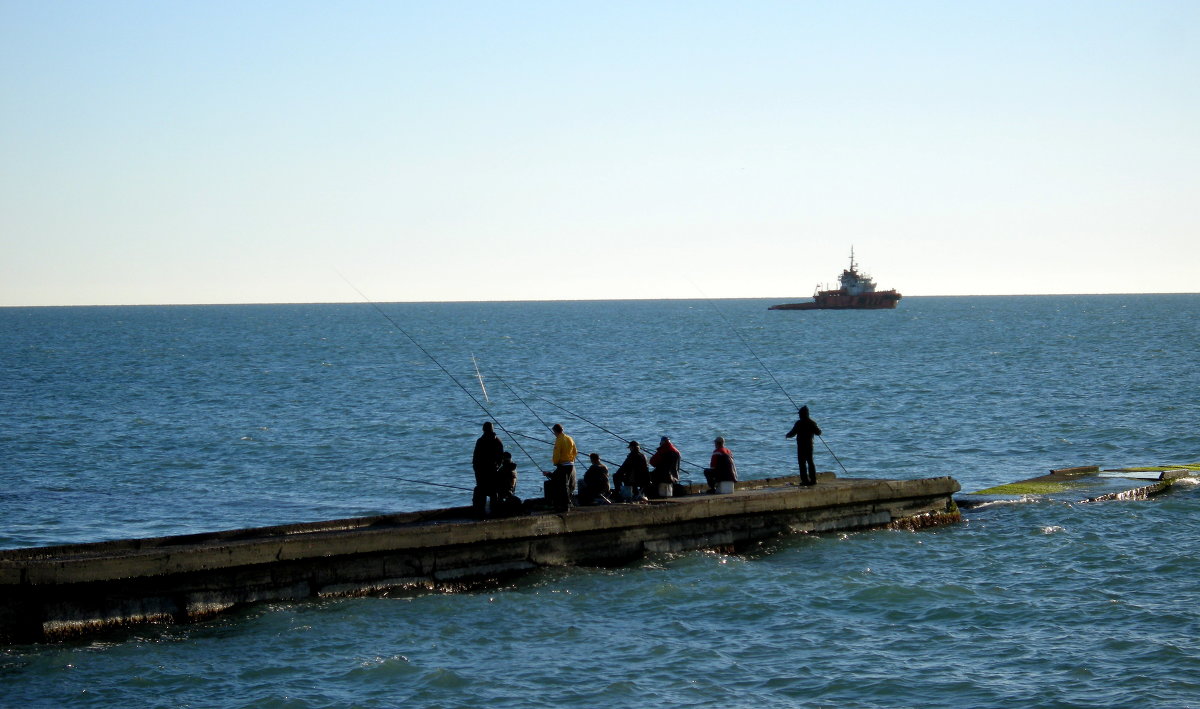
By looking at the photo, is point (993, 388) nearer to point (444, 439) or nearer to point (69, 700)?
point (444, 439)

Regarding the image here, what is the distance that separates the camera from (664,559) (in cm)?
1862

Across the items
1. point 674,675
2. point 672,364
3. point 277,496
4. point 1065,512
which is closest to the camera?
point 674,675

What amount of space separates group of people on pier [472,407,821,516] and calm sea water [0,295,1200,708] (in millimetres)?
1321

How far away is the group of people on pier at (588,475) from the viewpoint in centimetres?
1755

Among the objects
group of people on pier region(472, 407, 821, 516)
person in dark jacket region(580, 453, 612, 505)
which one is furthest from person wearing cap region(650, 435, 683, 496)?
person in dark jacket region(580, 453, 612, 505)

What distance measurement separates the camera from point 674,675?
45.1 feet

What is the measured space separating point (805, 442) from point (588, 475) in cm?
423

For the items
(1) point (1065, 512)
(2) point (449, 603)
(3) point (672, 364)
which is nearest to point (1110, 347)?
(3) point (672, 364)

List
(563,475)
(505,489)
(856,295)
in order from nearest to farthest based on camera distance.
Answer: (505,489) < (563,475) < (856,295)

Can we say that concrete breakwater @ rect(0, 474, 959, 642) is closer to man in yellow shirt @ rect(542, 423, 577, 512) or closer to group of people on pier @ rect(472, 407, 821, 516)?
man in yellow shirt @ rect(542, 423, 577, 512)

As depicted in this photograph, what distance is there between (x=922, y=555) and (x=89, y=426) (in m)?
32.3

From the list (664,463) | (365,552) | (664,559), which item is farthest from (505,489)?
(664,463)

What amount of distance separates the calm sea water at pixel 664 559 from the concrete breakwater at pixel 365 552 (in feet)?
1.04

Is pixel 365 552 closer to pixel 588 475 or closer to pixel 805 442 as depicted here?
pixel 588 475
